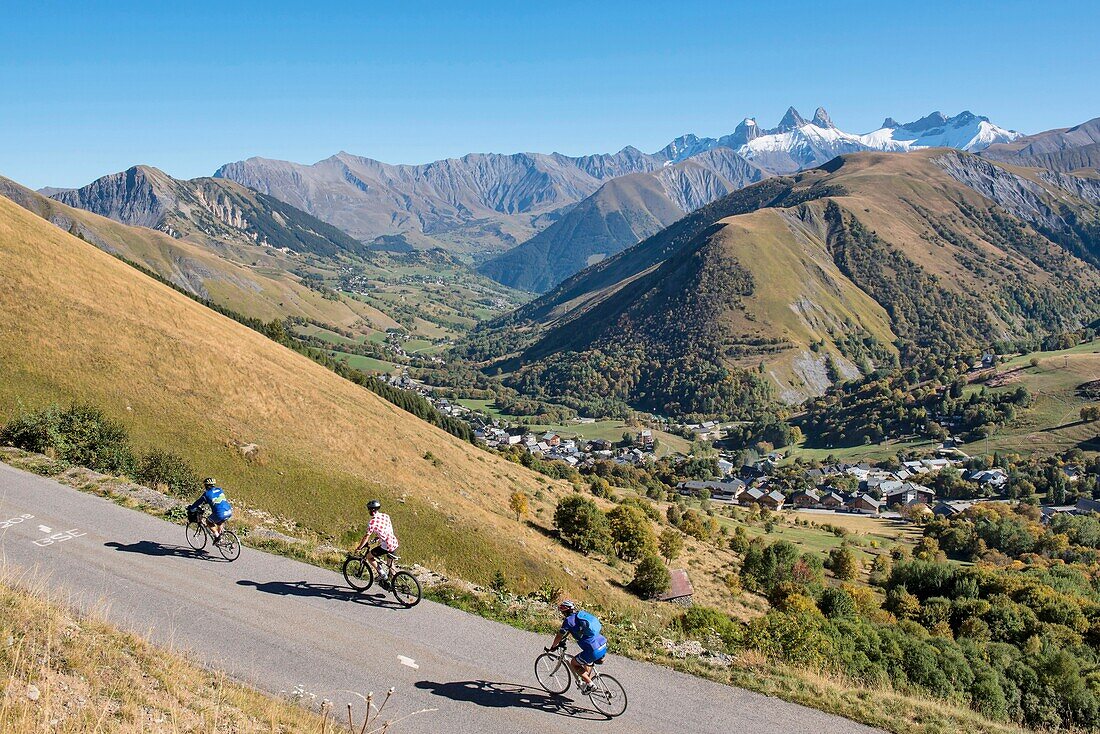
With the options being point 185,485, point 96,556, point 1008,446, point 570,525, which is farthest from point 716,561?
point 1008,446

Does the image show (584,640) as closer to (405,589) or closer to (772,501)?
(405,589)

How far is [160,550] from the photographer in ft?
71.0

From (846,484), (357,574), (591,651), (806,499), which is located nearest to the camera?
(591,651)

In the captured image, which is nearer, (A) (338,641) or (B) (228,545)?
(A) (338,641)

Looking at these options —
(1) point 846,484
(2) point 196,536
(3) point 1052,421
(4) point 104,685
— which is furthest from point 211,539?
(3) point 1052,421

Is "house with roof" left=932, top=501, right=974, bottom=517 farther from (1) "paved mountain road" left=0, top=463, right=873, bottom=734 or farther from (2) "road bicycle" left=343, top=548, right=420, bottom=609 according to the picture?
(2) "road bicycle" left=343, top=548, right=420, bottom=609

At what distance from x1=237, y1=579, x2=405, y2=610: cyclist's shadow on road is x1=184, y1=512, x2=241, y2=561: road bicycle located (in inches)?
86.1

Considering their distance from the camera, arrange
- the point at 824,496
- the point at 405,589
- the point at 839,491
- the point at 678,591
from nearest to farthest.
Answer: the point at 405,589 → the point at 678,591 → the point at 824,496 → the point at 839,491

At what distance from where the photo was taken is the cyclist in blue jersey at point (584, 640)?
1494cm

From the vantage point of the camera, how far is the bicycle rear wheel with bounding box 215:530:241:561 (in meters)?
21.9

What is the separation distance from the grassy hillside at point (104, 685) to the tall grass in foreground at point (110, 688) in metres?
0.02

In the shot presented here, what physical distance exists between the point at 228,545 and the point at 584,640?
44.7ft

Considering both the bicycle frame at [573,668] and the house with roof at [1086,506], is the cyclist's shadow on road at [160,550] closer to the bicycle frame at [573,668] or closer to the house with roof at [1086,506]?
the bicycle frame at [573,668]

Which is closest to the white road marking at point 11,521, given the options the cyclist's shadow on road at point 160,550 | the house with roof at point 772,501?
the cyclist's shadow on road at point 160,550
